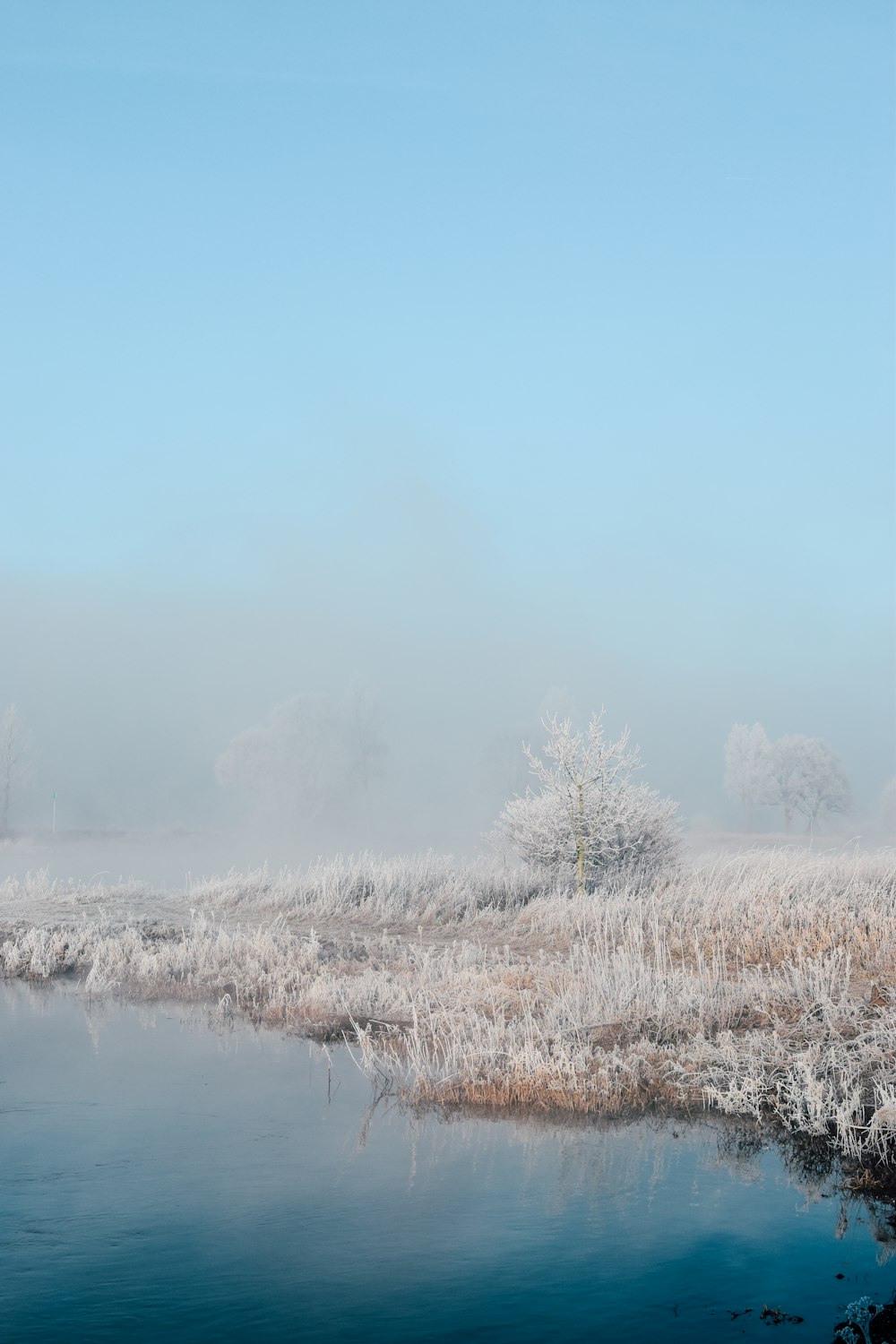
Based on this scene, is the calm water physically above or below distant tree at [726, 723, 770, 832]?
below

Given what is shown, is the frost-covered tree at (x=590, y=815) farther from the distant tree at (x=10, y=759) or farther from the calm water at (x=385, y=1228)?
the distant tree at (x=10, y=759)

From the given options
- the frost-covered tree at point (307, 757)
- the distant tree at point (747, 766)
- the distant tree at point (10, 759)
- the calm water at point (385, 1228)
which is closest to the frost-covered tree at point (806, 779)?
the distant tree at point (747, 766)

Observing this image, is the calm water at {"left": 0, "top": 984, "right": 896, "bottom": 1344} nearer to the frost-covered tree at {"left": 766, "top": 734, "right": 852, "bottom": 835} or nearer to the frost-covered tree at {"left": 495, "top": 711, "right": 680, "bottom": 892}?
the frost-covered tree at {"left": 495, "top": 711, "right": 680, "bottom": 892}

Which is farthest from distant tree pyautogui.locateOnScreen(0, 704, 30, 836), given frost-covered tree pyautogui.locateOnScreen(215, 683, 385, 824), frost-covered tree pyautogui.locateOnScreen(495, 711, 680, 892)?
frost-covered tree pyautogui.locateOnScreen(495, 711, 680, 892)

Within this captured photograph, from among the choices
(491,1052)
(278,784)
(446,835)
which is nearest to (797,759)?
(446,835)

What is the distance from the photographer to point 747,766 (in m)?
66.4

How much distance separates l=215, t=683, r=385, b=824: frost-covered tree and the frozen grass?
4220 centimetres

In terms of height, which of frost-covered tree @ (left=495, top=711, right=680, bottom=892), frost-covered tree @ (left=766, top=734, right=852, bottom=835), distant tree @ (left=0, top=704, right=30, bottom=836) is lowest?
frost-covered tree @ (left=495, top=711, right=680, bottom=892)

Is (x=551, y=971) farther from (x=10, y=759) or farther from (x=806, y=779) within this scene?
(x=806, y=779)

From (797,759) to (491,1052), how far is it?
58865mm

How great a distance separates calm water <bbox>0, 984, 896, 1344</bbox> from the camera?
505 cm

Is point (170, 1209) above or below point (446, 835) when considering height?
below

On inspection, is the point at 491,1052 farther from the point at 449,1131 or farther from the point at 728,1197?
the point at 728,1197

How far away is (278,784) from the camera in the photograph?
64562 mm
